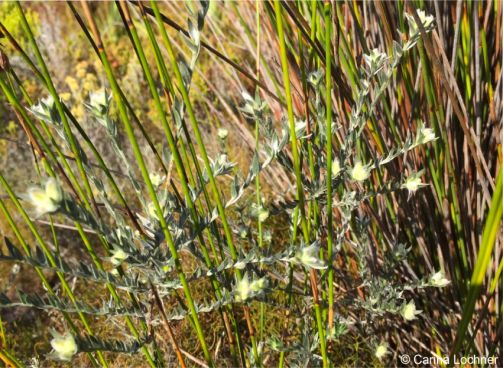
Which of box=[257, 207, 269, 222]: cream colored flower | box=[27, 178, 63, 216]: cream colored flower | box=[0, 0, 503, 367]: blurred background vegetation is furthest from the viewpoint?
box=[0, 0, 503, 367]: blurred background vegetation

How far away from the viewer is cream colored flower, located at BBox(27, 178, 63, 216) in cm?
46

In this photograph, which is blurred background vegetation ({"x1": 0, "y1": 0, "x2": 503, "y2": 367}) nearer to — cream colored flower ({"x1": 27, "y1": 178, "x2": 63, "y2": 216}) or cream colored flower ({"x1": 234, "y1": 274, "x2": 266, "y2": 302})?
cream colored flower ({"x1": 234, "y1": 274, "x2": 266, "y2": 302})

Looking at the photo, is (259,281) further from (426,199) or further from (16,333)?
(16,333)

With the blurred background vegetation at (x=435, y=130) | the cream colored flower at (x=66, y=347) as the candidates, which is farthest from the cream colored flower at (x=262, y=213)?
the cream colored flower at (x=66, y=347)

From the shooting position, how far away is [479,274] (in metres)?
0.51

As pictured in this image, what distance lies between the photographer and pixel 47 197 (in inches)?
18.2

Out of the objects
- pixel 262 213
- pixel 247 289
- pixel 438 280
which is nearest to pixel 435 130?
pixel 438 280

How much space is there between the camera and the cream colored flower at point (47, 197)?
46 cm

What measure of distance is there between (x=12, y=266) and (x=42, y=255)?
1.51 metres

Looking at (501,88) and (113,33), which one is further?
(113,33)

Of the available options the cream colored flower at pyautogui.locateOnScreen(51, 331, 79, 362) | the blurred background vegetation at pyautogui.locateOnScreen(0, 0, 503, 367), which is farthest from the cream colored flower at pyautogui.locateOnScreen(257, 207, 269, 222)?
the cream colored flower at pyautogui.locateOnScreen(51, 331, 79, 362)

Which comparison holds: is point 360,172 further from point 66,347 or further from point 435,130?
point 66,347

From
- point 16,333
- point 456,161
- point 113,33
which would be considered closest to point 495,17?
point 456,161

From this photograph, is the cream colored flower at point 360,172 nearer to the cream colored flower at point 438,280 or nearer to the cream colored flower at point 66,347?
the cream colored flower at point 438,280
